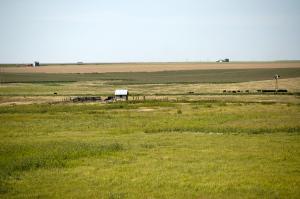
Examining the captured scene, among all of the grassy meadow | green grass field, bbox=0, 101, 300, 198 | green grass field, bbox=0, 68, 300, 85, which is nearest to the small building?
the grassy meadow

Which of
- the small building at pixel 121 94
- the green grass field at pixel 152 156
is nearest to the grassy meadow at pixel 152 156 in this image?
the green grass field at pixel 152 156

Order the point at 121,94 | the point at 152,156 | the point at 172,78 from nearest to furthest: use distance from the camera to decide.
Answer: the point at 152,156
the point at 121,94
the point at 172,78

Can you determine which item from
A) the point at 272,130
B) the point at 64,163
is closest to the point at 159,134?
the point at 272,130

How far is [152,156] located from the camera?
1086 inches

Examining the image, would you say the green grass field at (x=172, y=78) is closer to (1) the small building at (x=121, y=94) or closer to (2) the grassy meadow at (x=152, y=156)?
(1) the small building at (x=121, y=94)

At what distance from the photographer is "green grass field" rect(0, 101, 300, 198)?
20266 millimetres

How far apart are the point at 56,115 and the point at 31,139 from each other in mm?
18758

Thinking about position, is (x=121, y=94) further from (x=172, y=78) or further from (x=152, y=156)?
(x=172, y=78)

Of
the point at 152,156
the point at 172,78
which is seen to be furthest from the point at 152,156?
the point at 172,78

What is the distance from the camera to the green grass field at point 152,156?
20.3 m

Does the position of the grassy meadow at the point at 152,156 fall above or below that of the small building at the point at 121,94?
below

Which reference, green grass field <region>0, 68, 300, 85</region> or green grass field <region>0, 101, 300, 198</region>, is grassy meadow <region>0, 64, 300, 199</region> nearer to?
green grass field <region>0, 101, 300, 198</region>

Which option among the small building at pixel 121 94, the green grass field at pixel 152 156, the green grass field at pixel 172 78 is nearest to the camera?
the green grass field at pixel 152 156

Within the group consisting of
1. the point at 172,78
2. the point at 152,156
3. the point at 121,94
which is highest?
the point at 172,78
